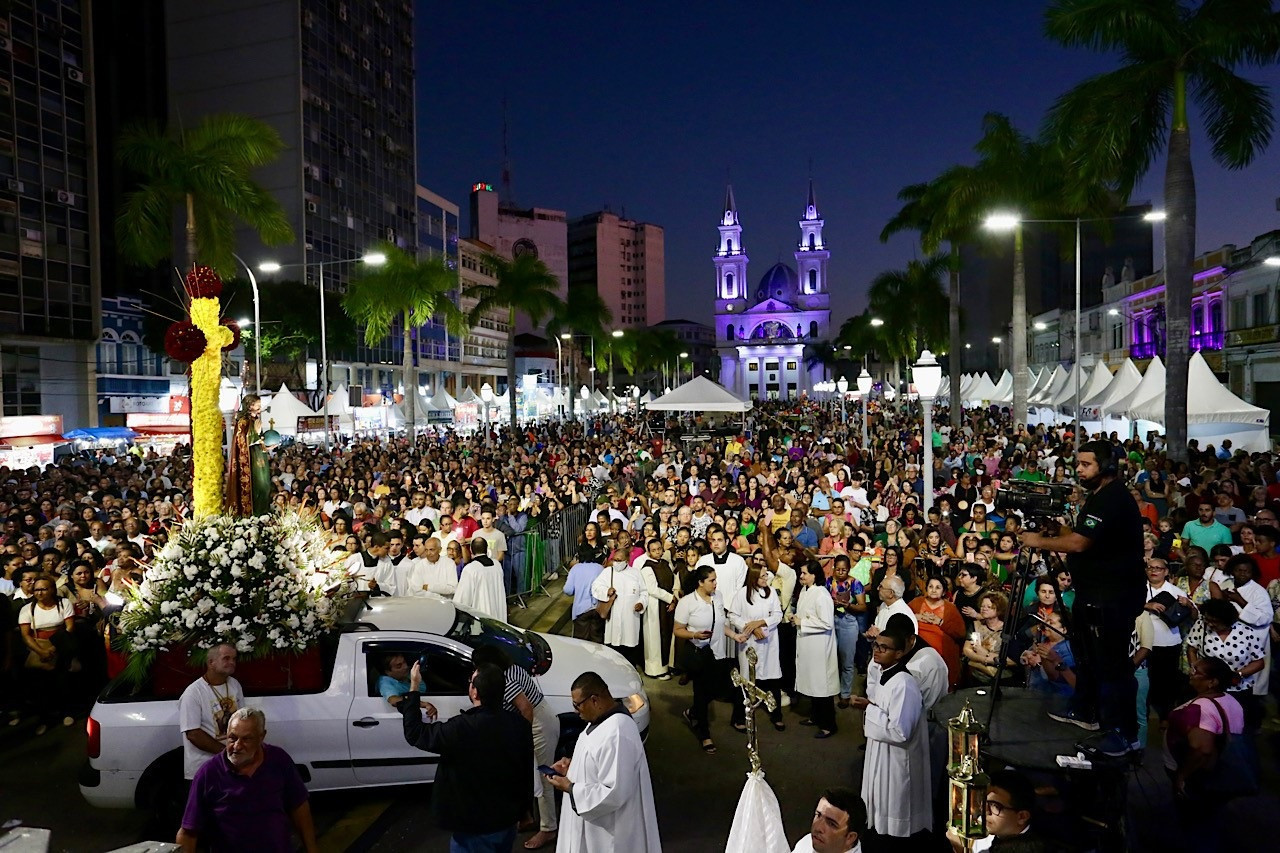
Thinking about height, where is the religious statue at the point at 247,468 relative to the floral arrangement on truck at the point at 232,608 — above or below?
above

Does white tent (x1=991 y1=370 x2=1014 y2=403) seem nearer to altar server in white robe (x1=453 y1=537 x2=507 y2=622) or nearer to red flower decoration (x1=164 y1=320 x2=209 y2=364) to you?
altar server in white robe (x1=453 y1=537 x2=507 y2=622)

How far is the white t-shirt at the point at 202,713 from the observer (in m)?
5.16

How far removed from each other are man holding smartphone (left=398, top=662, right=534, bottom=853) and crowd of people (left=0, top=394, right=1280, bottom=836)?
2.35 metres

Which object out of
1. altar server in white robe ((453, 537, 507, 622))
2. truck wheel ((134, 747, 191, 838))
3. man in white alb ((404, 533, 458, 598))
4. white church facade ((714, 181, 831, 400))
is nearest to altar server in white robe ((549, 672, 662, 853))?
truck wheel ((134, 747, 191, 838))

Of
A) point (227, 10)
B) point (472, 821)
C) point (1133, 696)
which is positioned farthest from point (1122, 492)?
point (227, 10)

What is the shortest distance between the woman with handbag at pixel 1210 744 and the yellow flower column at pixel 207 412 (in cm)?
772

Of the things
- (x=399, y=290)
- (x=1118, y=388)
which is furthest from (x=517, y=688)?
(x=399, y=290)

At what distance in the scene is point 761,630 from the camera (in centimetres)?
742

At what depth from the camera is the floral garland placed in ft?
18.9

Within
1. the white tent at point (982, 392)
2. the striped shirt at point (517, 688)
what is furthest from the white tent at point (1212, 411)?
A: the white tent at point (982, 392)

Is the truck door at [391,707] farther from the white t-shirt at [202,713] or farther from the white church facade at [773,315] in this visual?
the white church facade at [773,315]

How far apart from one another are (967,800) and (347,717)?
4173 mm

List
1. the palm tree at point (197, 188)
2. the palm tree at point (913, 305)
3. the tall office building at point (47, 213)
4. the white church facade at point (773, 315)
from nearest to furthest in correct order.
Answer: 1. the palm tree at point (197, 188)
2. the tall office building at point (47, 213)
3. the palm tree at point (913, 305)
4. the white church facade at point (773, 315)

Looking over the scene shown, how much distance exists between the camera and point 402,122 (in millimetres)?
67688
